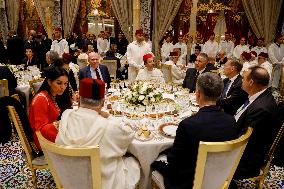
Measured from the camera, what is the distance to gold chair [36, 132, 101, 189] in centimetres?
192

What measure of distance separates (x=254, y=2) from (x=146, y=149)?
777 cm

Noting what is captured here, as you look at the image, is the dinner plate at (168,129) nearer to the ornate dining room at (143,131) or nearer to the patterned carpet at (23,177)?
the ornate dining room at (143,131)

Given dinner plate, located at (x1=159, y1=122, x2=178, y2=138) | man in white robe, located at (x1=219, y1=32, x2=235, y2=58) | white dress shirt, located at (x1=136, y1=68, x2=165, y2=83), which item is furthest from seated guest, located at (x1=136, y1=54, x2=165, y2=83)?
man in white robe, located at (x1=219, y1=32, x2=235, y2=58)

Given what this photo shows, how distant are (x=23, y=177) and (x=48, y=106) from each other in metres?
1.24

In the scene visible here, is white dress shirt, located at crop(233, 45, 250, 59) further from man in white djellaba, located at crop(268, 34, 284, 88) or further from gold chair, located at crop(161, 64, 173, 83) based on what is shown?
gold chair, located at crop(161, 64, 173, 83)

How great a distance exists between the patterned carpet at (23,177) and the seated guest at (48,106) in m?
0.73

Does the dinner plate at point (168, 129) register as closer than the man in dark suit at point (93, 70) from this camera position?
→ Yes

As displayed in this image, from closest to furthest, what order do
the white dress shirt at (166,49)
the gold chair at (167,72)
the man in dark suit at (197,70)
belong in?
the man in dark suit at (197,70)
the gold chair at (167,72)
the white dress shirt at (166,49)

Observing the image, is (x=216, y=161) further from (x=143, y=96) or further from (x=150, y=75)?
(x=150, y=75)

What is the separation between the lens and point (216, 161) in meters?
2.10

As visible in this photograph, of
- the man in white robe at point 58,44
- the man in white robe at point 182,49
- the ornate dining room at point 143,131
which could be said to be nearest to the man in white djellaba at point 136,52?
the ornate dining room at point 143,131

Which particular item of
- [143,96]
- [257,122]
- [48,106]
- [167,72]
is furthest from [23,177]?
[167,72]

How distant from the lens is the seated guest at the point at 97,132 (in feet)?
7.00

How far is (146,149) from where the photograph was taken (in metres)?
2.64
